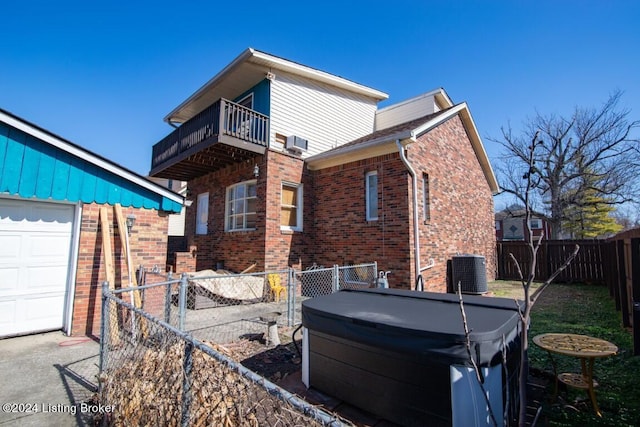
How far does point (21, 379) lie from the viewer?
12.3ft

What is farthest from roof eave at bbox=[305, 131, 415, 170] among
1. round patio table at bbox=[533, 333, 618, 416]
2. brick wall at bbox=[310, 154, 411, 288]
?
round patio table at bbox=[533, 333, 618, 416]

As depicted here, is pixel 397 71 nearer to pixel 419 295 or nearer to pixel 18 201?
pixel 419 295

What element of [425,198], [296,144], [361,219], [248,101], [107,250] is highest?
[248,101]

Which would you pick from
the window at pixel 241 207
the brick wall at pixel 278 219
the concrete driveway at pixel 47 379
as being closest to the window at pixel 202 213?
the window at pixel 241 207

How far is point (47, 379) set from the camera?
3.77 metres

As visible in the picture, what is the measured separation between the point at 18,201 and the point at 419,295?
679 centimetres

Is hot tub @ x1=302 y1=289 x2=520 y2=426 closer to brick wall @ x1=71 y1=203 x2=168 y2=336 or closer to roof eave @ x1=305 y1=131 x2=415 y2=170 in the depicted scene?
brick wall @ x1=71 y1=203 x2=168 y2=336

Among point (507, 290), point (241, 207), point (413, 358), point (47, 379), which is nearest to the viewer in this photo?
point (413, 358)

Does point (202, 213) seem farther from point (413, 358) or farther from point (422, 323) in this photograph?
point (413, 358)

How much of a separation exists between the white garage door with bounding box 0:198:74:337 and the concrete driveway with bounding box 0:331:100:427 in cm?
31

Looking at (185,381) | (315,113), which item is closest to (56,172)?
(185,381)

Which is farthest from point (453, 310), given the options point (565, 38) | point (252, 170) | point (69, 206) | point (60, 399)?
point (565, 38)

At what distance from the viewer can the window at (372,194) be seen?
927cm

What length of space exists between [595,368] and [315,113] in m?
10.4
